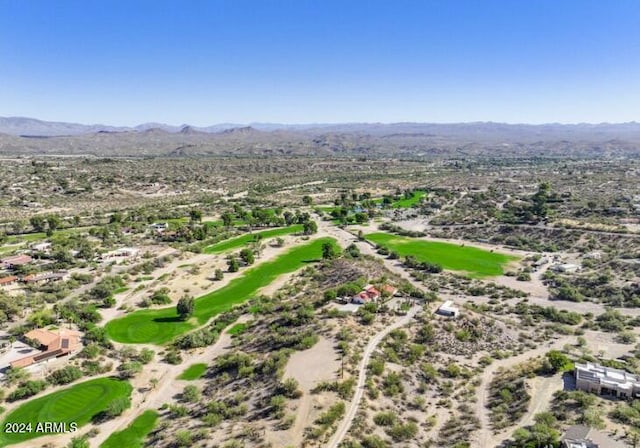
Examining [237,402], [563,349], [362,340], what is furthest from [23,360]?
[563,349]

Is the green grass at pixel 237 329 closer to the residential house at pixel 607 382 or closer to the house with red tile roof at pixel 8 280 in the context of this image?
the residential house at pixel 607 382

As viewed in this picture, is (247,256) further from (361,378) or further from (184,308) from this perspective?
(361,378)

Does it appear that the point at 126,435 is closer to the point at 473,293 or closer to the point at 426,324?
the point at 426,324

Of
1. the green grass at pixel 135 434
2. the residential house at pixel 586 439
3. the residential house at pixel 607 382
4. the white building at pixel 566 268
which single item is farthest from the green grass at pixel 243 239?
the residential house at pixel 586 439

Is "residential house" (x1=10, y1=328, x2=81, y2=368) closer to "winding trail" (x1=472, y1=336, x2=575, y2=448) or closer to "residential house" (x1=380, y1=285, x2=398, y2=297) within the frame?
"residential house" (x1=380, y1=285, x2=398, y2=297)

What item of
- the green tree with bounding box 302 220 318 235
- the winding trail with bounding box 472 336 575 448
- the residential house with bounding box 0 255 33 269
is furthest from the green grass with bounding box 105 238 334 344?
the winding trail with bounding box 472 336 575 448
